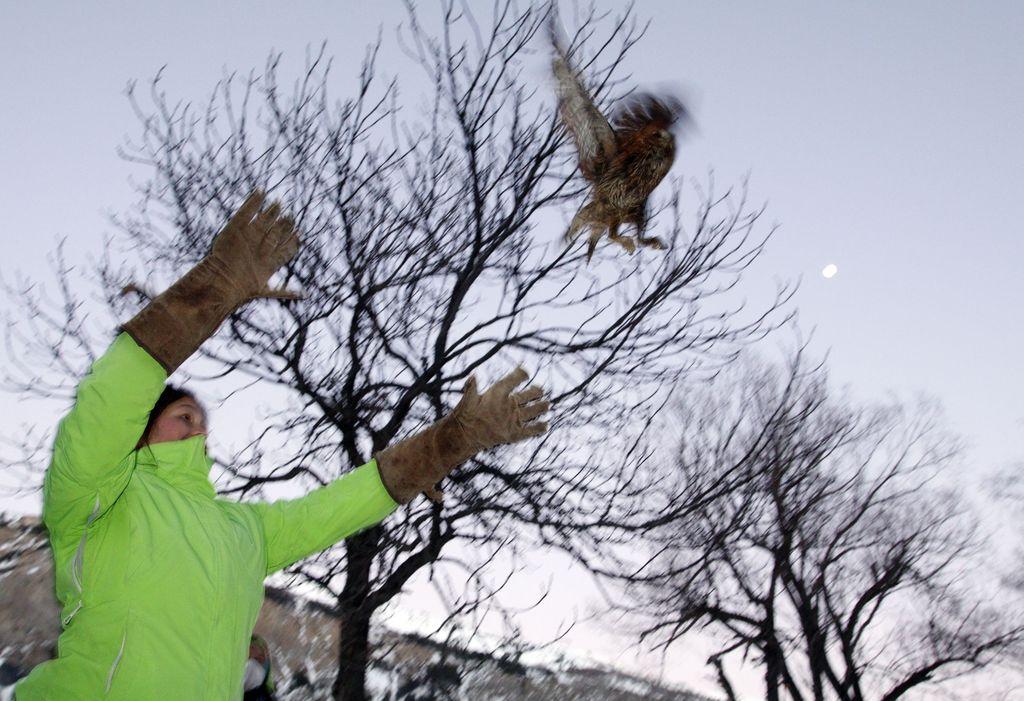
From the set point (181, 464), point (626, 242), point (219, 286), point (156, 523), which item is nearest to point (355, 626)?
point (626, 242)

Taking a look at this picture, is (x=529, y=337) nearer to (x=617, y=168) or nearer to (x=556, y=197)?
(x=556, y=197)

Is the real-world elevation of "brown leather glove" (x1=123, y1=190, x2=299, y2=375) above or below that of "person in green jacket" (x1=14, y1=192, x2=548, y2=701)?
above

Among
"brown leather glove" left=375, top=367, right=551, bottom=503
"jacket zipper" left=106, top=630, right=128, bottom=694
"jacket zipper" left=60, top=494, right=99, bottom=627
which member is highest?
"brown leather glove" left=375, top=367, right=551, bottom=503

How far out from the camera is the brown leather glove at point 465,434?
8.29ft

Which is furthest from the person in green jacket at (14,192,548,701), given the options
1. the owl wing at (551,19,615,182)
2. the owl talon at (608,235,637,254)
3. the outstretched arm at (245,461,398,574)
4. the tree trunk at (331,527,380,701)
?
the tree trunk at (331,527,380,701)

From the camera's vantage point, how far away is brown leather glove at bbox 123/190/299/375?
1803 millimetres

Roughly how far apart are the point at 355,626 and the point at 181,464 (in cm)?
349

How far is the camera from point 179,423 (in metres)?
2.20

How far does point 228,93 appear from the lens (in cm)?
575

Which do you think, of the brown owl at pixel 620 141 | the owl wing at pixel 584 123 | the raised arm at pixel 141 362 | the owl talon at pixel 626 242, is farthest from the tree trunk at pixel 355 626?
the raised arm at pixel 141 362

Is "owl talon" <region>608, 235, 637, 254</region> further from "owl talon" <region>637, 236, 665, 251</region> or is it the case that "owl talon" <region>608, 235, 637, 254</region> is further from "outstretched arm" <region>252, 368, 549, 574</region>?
"outstretched arm" <region>252, 368, 549, 574</region>

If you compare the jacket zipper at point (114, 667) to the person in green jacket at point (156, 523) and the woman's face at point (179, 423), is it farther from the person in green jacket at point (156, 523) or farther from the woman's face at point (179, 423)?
the woman's face at point (179, 423)

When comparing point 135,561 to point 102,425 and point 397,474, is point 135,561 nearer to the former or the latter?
point 102,425

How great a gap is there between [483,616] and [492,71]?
392cm
